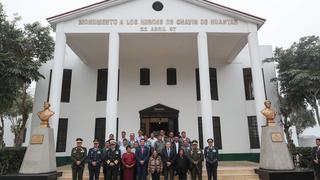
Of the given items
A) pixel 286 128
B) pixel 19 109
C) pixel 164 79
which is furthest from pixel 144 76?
pixel 19 109

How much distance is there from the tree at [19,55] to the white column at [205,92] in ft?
28.8

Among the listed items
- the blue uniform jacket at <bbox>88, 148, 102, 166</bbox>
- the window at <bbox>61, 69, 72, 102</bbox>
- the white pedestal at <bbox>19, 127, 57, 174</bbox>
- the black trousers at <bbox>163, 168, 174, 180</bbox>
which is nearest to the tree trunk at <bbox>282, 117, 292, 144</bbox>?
the black trousers at <bbox>163, 168, 174, 180</bbox>

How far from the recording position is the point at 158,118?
1602 centimetres

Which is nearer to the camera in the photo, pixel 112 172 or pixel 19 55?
pixel 112 172

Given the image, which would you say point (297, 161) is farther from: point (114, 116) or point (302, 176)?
point (114, 116)

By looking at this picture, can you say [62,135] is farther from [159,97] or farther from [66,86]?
[159,97]

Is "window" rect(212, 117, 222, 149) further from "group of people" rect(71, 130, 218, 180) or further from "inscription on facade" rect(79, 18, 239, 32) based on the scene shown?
"group of people" rect(71, 130, 218, 180)

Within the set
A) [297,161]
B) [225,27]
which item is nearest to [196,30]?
[225,27]

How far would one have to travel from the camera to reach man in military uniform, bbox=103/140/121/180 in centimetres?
863

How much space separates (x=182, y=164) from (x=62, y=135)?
10.0 m

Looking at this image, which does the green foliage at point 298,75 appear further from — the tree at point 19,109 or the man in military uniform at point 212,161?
the tree at point 19,109

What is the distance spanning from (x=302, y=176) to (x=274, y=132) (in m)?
1.75

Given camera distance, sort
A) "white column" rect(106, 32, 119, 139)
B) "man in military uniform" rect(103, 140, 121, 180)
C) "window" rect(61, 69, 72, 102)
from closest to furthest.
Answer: "man in military uniform" rect(103, 140, 121, 180), "white column" rect(106, 32, 119, 139), "window" rect(61, 69, 72, 102)

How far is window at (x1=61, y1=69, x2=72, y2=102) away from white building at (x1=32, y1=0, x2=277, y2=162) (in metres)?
0.06
